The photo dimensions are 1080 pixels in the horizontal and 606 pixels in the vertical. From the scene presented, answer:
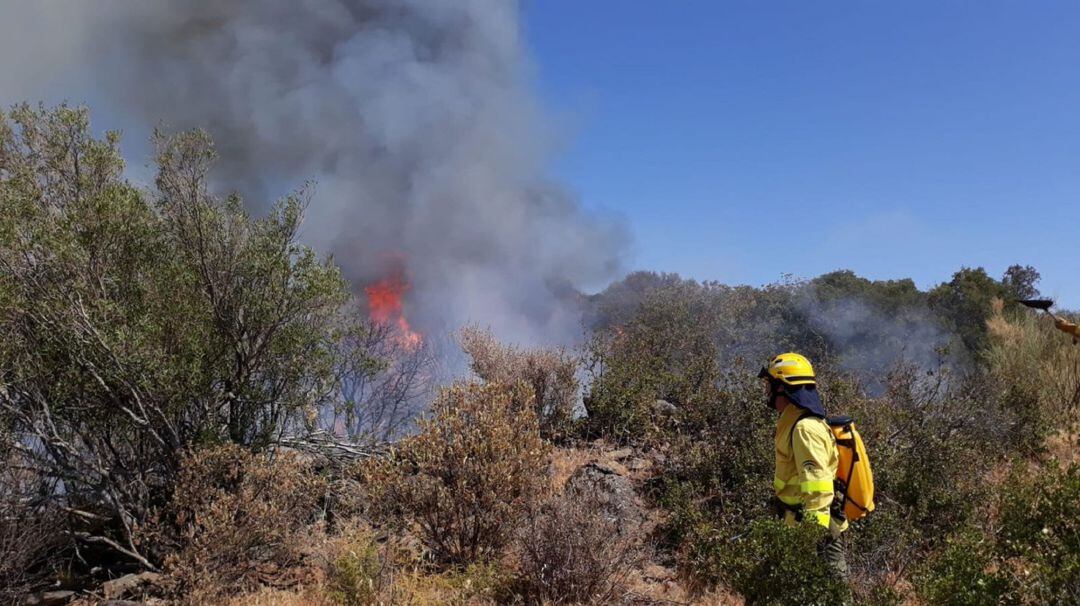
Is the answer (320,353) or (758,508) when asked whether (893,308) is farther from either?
(320,353)

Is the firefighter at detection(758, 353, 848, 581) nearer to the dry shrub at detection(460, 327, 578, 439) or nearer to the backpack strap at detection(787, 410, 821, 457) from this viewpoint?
the backpack strap at detection(787, 410, 821, 457)

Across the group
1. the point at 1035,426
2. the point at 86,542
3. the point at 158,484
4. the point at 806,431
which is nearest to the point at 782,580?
the point at 806,431

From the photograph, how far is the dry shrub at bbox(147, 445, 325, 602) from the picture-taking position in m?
5.41

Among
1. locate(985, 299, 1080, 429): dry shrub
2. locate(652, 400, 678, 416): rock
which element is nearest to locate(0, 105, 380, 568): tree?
locate(652, 400, 678, 416): rock

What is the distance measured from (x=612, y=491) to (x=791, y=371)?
3299mm

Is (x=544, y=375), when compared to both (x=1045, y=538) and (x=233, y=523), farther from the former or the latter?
(x=1045, y=538)

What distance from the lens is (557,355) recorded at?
10242 millimetres

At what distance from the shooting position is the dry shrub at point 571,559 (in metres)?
4.79

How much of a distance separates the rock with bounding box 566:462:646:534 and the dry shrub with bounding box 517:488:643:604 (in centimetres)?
69

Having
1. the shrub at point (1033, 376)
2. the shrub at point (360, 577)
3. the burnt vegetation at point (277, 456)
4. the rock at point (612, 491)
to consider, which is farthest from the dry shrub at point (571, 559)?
the shrub at point (1033, 376)

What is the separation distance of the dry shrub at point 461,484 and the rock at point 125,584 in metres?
2.13

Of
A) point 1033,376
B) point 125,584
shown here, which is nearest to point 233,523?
point 125,584

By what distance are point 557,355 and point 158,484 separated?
5.62 meters

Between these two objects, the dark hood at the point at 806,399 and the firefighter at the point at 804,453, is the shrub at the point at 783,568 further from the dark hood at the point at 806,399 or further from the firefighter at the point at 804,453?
the dark hood at the point at 806,399
